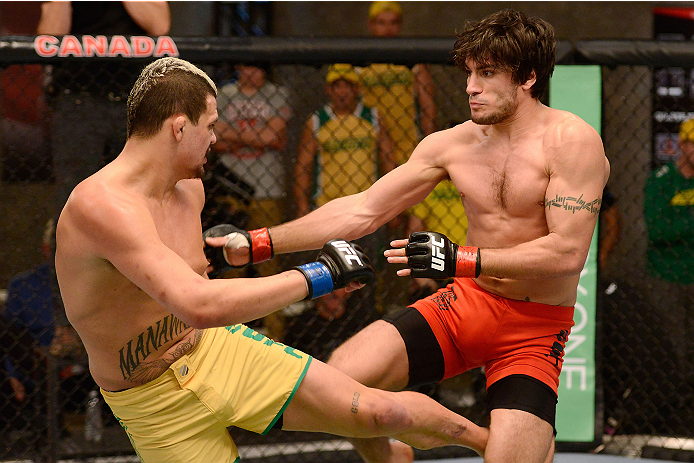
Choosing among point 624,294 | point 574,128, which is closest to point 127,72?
point 574,128

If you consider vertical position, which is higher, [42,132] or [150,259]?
[42,132]

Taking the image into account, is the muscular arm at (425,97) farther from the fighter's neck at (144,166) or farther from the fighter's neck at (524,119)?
the fighter's neck at (144,166)

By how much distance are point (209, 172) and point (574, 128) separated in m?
1.54

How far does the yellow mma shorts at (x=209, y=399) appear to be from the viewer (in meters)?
1.74

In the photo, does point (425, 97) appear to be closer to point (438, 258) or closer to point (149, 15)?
point (149, 15)

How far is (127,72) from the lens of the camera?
284 centimetres

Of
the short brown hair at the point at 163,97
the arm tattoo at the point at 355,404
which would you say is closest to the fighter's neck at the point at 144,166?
the short brown hair at the point at 163,97

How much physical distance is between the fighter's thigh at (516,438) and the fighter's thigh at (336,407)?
30cm

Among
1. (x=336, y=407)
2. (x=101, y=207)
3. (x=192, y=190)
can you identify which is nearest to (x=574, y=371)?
(x=336, y=407)

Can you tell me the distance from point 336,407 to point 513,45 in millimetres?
1129

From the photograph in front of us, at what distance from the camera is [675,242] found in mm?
3283

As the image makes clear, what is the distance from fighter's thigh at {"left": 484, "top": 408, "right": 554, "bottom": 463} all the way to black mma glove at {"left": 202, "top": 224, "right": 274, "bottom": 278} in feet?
2.77

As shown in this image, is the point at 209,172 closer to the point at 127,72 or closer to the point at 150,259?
the point at 127,72

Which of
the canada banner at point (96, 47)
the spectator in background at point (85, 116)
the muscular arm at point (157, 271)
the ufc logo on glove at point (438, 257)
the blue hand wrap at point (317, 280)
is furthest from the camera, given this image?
the spectator in background at point (85, 116)
